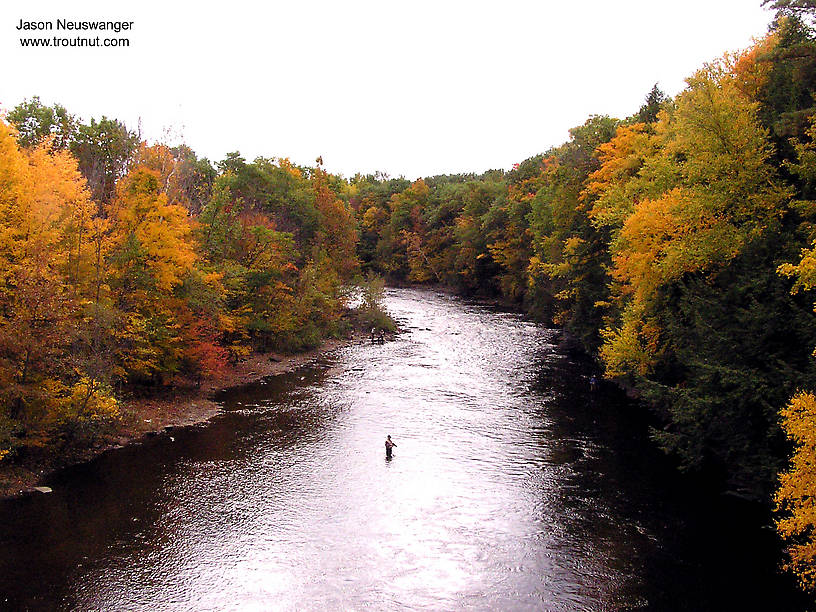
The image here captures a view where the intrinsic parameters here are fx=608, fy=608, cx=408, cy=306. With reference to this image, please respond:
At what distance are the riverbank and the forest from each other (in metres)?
0.76

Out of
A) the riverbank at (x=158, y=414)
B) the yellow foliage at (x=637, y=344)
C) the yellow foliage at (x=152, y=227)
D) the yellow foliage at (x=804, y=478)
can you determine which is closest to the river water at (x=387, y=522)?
the riverbank at (x=158, y=414)

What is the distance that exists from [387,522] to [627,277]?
62.3ft

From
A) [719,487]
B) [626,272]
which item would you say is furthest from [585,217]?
[719,487]

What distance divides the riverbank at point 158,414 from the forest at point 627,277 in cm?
76

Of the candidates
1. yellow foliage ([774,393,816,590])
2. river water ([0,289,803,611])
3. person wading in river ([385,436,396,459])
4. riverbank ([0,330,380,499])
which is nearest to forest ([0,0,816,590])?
yellow foliage ([774,393,816,590])

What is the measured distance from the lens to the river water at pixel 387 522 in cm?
1585

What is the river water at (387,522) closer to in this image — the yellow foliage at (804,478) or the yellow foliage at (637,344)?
the yellow foliage at (804,478)

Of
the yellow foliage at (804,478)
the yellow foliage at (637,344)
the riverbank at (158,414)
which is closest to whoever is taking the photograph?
the yellow foliage at (804,478)

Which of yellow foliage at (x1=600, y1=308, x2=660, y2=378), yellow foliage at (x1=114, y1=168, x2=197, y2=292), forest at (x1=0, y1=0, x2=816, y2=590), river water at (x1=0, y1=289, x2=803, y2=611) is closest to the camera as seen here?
river water at (x1=0, y1=289, x2=803, y2=611)

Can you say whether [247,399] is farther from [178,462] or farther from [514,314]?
[514,314]

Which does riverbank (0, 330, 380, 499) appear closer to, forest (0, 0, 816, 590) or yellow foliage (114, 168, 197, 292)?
forest (0, 0, 816, 590)

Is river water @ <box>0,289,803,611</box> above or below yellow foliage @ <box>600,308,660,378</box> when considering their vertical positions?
below

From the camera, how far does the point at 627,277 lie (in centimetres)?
3153

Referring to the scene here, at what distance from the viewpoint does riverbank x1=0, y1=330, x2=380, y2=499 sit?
2173 centimetres
